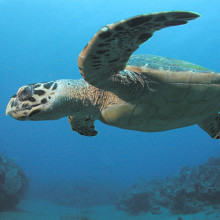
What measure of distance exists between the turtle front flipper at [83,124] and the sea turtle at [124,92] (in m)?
0.53

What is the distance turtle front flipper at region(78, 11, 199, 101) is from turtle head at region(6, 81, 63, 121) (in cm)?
62

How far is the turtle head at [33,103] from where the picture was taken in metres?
2.20

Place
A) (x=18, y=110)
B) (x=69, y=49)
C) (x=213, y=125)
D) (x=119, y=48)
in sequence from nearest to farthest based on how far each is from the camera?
(x=119, y=48) → (x=18, y=110) → (x=213, y=125) → (x=69, y=49)

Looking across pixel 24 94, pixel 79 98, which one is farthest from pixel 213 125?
pixel 24 94

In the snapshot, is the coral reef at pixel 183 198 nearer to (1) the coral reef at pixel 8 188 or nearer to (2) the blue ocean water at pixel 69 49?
(1) the coral reef at pixel 8 188

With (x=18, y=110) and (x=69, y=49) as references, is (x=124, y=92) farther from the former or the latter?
(x=69, y=49)

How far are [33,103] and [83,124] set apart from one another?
1260 millimetres

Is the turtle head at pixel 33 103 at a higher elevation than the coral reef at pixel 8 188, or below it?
higher

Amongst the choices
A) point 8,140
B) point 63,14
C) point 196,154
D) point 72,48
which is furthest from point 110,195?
point 8,140

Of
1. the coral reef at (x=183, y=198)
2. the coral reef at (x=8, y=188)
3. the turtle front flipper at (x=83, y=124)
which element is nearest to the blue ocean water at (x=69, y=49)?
the coral reef at (x=8, y=188)

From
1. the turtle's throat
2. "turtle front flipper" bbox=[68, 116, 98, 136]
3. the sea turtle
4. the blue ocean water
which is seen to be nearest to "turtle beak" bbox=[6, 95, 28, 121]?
the sea turtle

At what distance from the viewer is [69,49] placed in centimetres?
4881

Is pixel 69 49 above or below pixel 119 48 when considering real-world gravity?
above

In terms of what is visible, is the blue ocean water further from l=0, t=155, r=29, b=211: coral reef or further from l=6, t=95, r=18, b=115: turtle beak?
l=6, t=95, r=18, b=115: turtle beak
